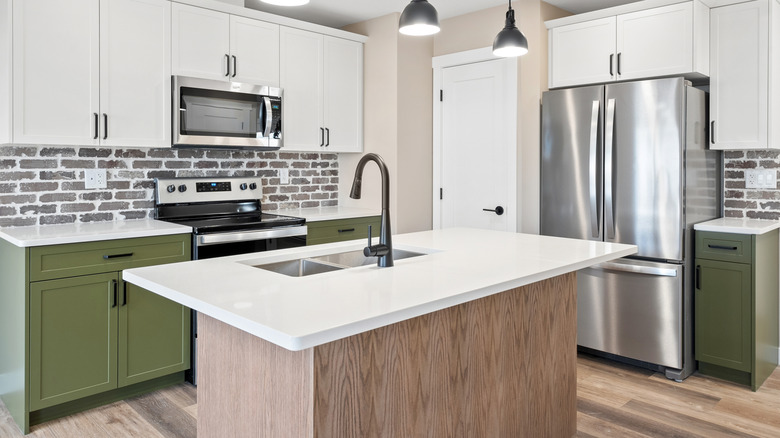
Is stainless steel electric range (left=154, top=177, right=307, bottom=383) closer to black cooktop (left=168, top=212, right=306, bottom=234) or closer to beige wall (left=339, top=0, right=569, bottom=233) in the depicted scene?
black cooktop (left=168, top=212, right=306, bottom=234)

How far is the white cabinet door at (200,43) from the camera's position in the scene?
3.35 metres

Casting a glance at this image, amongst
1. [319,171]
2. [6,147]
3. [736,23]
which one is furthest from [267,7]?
[736,23]

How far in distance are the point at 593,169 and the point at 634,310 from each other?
2.91 feet

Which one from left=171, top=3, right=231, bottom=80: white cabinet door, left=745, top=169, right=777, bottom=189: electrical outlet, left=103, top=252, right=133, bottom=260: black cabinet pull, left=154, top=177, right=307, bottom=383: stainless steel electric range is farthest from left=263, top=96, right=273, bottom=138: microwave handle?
left=745, top=169, right=777, bottom=189: electrical outlet

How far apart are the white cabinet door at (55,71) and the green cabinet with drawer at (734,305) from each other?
3.49 meters

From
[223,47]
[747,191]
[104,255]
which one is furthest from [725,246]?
[104,255]

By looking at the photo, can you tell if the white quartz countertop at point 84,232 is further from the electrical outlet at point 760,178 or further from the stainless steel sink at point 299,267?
the electrical outlet at point 760,178

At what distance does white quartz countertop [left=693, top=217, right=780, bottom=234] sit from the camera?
3.13 m

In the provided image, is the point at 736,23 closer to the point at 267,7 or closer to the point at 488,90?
the point at 488,90

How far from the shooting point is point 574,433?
100 inches

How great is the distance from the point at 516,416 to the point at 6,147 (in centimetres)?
288

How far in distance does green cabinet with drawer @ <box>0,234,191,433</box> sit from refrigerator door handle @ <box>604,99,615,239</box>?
2.45 meters

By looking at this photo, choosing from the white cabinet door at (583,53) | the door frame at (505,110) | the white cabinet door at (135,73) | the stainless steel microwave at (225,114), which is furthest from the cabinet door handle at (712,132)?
the white cabinet door at (135,73)

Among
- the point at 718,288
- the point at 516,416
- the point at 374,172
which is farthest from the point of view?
the point at 374,172
